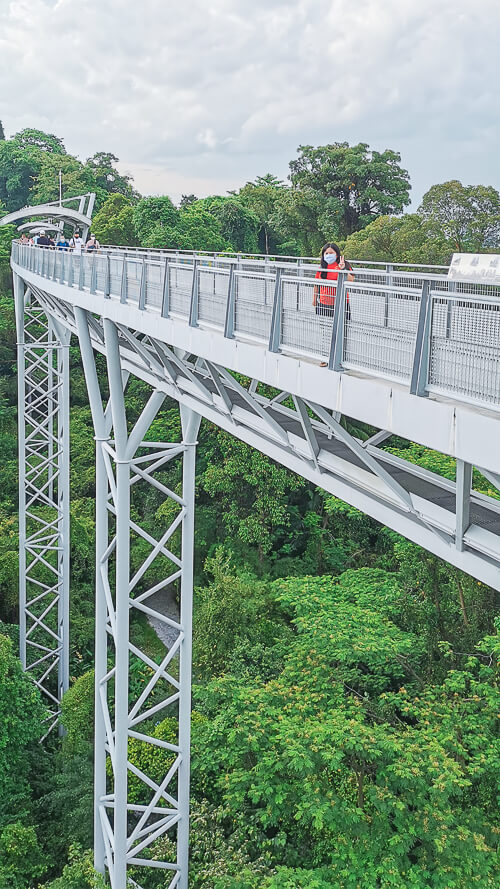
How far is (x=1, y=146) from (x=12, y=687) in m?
49.9

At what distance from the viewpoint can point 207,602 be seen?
1599 cm

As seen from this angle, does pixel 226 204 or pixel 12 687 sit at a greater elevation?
pixel 226 204

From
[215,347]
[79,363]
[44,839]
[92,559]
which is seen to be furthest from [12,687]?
[79,363]

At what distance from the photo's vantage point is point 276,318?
5.53m

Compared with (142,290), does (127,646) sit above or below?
below

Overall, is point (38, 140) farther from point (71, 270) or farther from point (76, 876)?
point (76, 876)

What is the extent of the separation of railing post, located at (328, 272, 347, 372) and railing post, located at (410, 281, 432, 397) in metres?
0.78

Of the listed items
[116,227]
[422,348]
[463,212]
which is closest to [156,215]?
[116,227]

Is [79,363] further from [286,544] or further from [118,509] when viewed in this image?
[118,509]

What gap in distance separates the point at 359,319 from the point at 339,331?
0.18 m

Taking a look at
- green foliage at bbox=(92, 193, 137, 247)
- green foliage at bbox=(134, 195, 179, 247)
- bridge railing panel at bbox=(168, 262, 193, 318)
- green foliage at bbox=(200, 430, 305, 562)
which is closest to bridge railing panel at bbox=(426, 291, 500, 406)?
bridge railing panel at bbox=(168, 262, 193, 318)

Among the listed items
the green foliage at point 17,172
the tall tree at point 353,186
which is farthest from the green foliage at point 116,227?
the green foliage at point 17,172

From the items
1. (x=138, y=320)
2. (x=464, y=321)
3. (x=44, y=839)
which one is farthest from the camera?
(x=44, y=839)

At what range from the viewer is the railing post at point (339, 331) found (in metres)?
4.75
